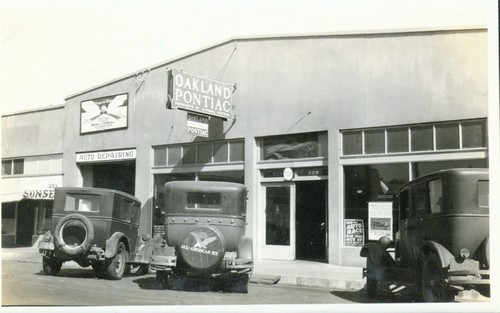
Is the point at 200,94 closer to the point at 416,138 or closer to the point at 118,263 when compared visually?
the point at 118,263

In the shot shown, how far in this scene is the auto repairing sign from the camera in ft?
44.3

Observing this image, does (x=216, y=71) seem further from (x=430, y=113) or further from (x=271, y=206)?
(x=430, y=113)

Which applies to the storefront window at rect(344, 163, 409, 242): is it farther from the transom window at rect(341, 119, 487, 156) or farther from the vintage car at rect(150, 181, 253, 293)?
the vintage car at rect(150, 181, 253, 293)

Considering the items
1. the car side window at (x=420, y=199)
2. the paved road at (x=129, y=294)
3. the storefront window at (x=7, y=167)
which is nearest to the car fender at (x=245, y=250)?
the paved road at (x=129, y=294)

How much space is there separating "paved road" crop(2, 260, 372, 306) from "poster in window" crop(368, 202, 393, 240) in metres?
3.40

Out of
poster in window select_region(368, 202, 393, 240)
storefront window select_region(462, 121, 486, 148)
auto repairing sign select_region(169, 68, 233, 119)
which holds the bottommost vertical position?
poster in window select_region(368, 202, 393, 240)

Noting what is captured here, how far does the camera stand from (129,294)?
27.9ft

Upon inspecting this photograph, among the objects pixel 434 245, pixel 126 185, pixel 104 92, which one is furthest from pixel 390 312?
pixel 104 92

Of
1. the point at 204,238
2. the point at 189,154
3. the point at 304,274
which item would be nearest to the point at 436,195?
the point at 204,238

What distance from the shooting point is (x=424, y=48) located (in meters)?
11.7

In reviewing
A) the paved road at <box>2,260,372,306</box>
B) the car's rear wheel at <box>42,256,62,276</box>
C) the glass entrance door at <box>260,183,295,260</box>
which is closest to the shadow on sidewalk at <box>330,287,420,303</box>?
the paved road at <box>2,260,372,306</box>

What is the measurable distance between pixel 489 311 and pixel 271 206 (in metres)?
7.76

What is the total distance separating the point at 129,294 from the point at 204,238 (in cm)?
157

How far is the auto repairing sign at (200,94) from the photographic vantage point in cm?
1349
